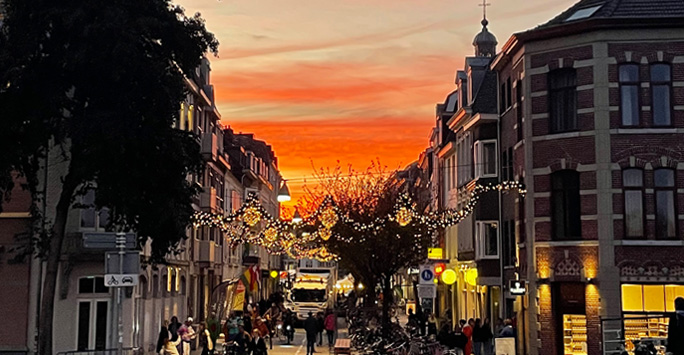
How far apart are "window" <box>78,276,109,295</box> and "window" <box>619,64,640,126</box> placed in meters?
18.2

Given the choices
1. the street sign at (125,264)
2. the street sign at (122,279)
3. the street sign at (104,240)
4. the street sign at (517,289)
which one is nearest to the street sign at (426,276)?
the street sign at (517,289)

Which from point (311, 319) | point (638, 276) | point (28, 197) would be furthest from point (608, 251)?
point (28, 197)

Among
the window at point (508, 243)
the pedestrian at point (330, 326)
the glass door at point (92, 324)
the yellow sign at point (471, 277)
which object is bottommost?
the pedestrian at point (330, 326)

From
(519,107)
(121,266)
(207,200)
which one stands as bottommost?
(121,266)

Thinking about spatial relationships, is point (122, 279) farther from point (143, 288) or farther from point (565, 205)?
point (565, 205)

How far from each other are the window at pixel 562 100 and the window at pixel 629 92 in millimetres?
1624

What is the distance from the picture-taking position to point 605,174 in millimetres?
30125

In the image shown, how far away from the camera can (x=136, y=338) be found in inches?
1289

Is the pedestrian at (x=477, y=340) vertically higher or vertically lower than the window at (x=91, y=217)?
lower

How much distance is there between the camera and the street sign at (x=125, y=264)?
52.4ft

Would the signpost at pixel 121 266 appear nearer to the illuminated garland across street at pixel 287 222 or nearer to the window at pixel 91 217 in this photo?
the window at pixel 91 217

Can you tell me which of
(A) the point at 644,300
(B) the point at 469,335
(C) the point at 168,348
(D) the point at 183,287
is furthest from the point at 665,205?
(D) the point at 183,287

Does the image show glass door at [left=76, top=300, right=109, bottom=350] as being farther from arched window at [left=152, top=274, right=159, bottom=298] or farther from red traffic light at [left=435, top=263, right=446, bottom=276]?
red traffic light at [left=435, top=263, right=446, bottom=276]

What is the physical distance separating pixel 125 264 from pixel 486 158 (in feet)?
89.1
